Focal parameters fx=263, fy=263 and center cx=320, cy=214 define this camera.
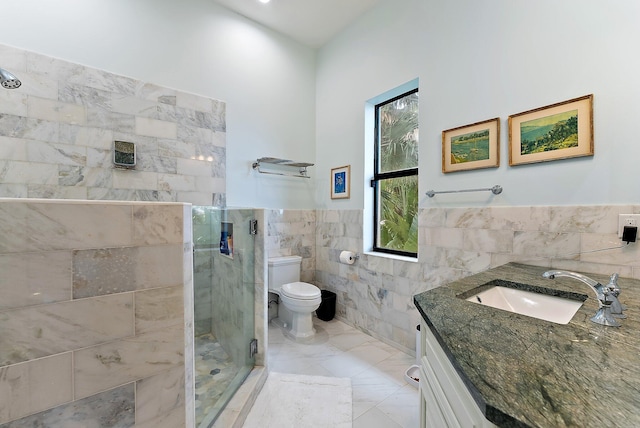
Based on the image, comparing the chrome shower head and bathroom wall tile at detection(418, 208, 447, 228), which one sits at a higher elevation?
the chrome shower head

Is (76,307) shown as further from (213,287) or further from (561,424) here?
(561,424)

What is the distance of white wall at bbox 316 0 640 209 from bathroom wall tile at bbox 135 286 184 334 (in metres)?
1.93

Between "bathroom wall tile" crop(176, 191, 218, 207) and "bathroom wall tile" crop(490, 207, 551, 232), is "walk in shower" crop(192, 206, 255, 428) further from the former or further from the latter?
"bathroom wall tile" crop(490, 207, 551, 232)

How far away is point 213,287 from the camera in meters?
1.88

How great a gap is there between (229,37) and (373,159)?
2.00 metres

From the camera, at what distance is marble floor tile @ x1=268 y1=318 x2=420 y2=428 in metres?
1.64

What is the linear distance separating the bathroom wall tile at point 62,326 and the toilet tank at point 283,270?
1912 mm

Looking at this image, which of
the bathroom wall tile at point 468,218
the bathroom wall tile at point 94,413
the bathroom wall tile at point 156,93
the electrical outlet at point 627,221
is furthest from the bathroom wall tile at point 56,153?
the electrical outlet at point 627,221

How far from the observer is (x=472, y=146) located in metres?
1.91

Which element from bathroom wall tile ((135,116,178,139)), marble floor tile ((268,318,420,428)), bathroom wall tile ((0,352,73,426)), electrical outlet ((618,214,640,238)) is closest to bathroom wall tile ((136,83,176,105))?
bathroom wall tile ((135,116,178,139))

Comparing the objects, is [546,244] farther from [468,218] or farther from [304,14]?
[304,14]

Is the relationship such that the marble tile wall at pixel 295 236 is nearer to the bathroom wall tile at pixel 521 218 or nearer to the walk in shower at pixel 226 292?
the walk in shower at pixel 226 292

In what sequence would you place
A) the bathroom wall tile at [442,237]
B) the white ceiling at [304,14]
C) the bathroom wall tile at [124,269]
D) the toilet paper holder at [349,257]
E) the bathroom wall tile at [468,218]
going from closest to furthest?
1. the bathroom wall tile at [124,269]
2. the bathroom wall tile at [468,218]
3. the bathroom wall tile at [442,237]
4. the white ceiling at [304,14]
5. the toilet paper holder at [349,257]

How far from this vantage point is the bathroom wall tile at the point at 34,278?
2.51 ft
